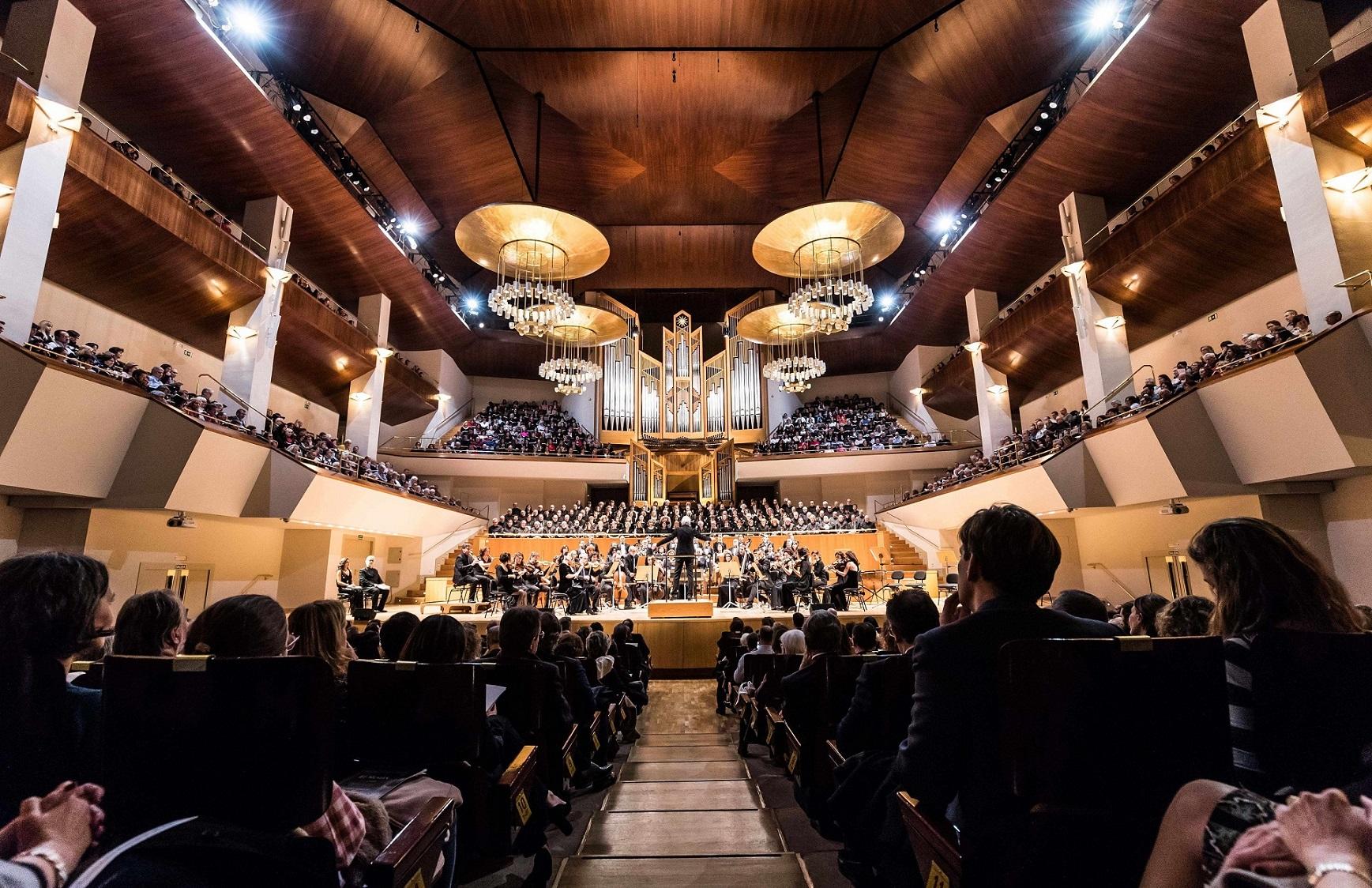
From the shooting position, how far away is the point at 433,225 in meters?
13.5

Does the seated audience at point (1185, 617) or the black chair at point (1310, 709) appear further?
the seated audience at point (1185, 617)

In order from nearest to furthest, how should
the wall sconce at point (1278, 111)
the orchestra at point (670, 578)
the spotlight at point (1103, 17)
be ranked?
the wall sconce at point (1278, 111), the spotlight at point (1103, 17), the orchestra at point (670, 578)

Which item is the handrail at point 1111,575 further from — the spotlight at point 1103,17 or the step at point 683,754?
the step at point 683,754

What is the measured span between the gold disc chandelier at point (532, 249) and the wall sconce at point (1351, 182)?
7.78 metres

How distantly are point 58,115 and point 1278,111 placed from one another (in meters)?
11.6

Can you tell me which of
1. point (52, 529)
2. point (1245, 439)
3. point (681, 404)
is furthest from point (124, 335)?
point (1245, 439)

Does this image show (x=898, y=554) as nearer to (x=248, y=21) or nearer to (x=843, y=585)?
(x=843, y=585)

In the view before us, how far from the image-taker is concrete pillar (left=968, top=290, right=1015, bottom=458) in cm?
1277

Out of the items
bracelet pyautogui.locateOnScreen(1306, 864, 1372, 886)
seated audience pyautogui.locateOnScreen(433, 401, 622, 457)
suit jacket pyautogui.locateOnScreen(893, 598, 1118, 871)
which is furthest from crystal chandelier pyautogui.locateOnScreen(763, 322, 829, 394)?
bracelet pyautogui.locateOnScreen(1306, 864, 1372, 886)

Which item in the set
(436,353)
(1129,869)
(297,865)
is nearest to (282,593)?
(436,353)

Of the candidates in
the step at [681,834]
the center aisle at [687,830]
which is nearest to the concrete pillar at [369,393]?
the center aisle at [687,830]

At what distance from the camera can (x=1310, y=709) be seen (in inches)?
38.8

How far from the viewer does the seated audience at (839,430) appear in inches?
652

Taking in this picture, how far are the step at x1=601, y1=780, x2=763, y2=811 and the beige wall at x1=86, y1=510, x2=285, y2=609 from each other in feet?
17.4
